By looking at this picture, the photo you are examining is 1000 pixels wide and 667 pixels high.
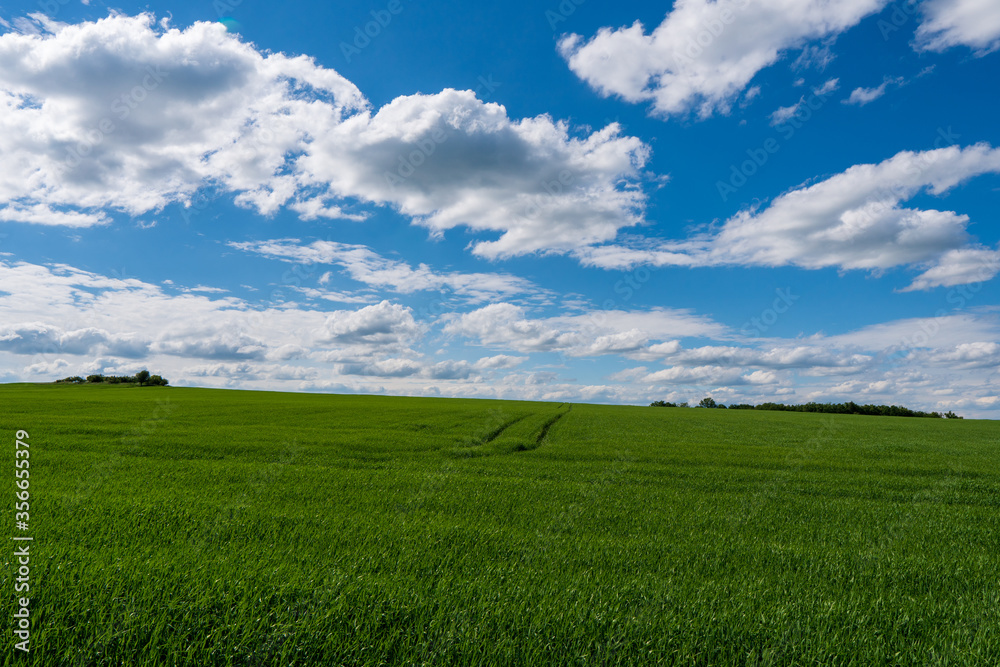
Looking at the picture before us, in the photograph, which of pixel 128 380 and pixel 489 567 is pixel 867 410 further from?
pixel 128 380

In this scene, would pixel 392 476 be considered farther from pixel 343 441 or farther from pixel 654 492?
pixel 343 441

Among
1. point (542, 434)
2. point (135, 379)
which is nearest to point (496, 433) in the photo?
point (542, 434)

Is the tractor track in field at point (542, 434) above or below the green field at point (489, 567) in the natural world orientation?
below

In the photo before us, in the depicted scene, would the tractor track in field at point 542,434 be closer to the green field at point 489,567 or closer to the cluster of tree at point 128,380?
the green field at point 489,567

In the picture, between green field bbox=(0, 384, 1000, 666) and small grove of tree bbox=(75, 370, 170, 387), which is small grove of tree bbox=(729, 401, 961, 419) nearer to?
green field bbox=(0, 384, 1000, 666)

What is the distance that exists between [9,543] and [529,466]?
587 inches

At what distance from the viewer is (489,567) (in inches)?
273

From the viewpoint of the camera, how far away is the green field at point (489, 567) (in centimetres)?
457

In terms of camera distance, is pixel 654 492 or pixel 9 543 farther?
pixel 654 492

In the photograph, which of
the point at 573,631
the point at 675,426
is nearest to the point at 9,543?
the point at 573,631

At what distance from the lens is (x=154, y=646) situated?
164 inches

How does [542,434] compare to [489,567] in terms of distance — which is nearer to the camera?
[489,567]

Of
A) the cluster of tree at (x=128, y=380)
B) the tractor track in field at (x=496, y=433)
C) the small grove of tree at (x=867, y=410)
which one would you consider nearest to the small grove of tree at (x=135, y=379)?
the cluster of tree at (x=128, y=380)

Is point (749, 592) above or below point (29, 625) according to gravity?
below
